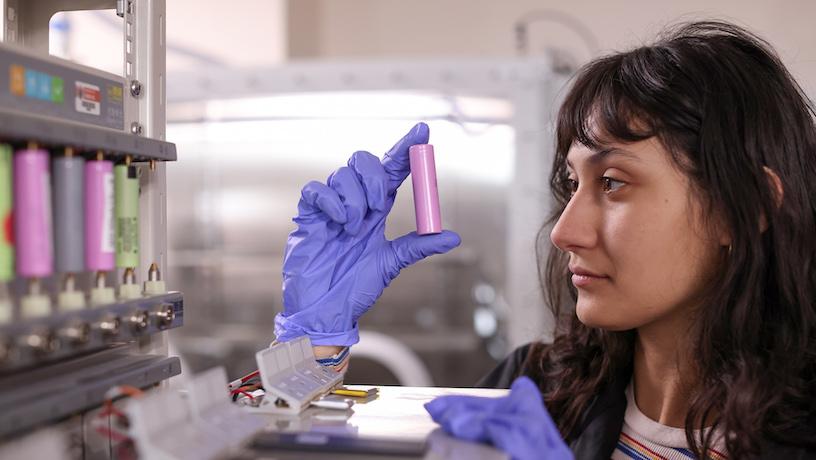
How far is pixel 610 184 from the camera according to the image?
114 cm

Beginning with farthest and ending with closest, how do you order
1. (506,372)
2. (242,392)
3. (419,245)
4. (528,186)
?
(528,186) < (506,372) < (419,245) < (242,392)

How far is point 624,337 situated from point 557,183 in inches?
11.8

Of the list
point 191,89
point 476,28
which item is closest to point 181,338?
point 191,89

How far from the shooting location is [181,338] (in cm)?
313

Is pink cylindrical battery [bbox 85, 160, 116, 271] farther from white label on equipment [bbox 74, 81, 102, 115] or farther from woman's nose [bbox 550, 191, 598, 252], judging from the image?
woman's nose [bbox 550, 191, 598, 252]

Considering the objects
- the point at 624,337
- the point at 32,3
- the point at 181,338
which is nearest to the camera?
the point at 32,3

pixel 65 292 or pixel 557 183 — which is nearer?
pixel 65 292

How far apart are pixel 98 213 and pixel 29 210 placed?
0.09 meters

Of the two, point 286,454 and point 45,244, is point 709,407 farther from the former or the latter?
point 45,244

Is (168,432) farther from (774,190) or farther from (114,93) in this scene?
(774,190)

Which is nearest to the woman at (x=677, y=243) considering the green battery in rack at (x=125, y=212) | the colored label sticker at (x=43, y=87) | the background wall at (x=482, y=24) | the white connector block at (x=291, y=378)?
the white connector block at (x=291, y=378)

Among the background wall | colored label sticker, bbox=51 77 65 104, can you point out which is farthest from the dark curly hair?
the background wall

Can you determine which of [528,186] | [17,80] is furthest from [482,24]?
[17,80]

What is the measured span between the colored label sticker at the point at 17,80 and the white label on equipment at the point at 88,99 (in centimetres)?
8
